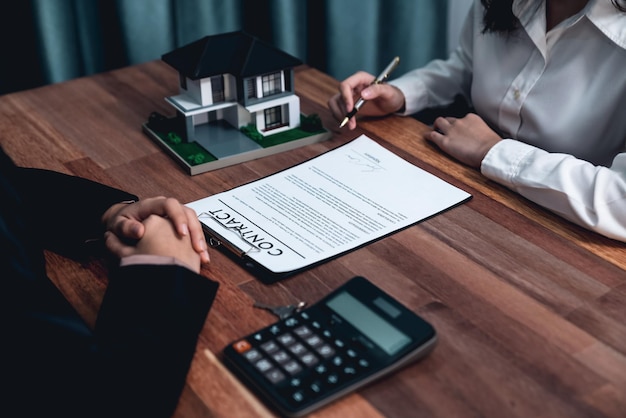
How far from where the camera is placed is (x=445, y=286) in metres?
0.85

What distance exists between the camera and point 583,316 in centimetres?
80

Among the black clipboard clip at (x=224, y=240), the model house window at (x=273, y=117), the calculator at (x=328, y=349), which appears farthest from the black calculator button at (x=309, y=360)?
the model house window at (x=273, y=117)

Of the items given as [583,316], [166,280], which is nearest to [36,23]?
[166,280]

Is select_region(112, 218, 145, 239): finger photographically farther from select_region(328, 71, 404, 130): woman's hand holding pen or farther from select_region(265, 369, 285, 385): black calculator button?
select_region(328, 71, 404, 130): woman's hand holding pen

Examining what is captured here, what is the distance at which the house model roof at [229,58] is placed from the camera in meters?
1.12

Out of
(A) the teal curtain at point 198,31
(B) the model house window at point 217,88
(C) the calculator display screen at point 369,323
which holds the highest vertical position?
(B) the model house window at point 217,88

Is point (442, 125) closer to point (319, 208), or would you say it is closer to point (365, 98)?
point (365, 98)

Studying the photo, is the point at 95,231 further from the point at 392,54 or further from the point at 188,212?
the point at 392,54

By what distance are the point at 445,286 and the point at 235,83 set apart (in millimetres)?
526

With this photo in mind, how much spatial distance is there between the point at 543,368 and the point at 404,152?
20.6 inches

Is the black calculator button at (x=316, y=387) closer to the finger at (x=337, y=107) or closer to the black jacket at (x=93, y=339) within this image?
the black jacket at (x=93, y=339)

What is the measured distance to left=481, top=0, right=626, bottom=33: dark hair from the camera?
49.5 inches

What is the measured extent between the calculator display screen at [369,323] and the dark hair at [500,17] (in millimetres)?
720

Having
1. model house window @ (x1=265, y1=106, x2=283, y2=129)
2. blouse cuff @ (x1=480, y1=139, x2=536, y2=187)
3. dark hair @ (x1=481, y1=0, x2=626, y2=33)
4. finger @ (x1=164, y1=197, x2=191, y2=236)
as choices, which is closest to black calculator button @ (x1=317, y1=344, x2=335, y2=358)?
finger @ (x1=164, y1=197, x2=191, y2=236)
